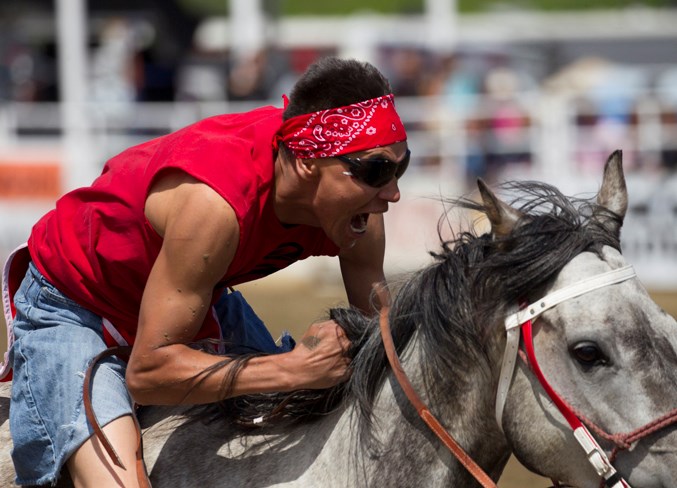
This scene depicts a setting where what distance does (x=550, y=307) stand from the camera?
2.56m

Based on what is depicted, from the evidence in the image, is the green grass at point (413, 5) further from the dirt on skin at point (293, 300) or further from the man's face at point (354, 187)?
the man's face at point (354, 187)

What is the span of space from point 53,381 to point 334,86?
1057 mm

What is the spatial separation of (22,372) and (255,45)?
44.8 ft

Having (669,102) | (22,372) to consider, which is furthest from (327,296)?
(22,372)

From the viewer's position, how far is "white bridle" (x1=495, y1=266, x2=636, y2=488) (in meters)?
2.48

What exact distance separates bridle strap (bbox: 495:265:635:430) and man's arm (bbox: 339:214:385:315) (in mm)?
693

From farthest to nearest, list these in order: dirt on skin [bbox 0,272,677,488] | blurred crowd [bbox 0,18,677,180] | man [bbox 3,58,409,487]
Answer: blurred crowd [bbox 0,18,677,180], dirt on skin [bbox 0,272,677,488], man [bbox 3,58,409,487]

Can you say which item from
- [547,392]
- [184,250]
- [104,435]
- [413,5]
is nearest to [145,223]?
[184,250]

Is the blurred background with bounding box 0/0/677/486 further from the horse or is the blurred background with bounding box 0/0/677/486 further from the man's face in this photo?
the man's face

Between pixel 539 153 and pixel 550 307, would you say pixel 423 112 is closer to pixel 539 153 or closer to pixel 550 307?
pixel 539 153

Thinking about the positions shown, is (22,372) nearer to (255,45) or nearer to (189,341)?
(189,341)

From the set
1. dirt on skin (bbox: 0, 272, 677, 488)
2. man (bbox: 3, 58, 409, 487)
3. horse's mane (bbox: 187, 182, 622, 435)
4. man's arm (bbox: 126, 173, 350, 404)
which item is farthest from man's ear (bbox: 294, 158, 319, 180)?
dirt on skin (bbox: 0, 272, 677, 488)

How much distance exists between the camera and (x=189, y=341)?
9.20 ft

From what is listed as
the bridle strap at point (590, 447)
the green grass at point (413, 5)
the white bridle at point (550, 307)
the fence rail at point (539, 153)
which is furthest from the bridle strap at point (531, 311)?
the green grass at point (413, 5)
